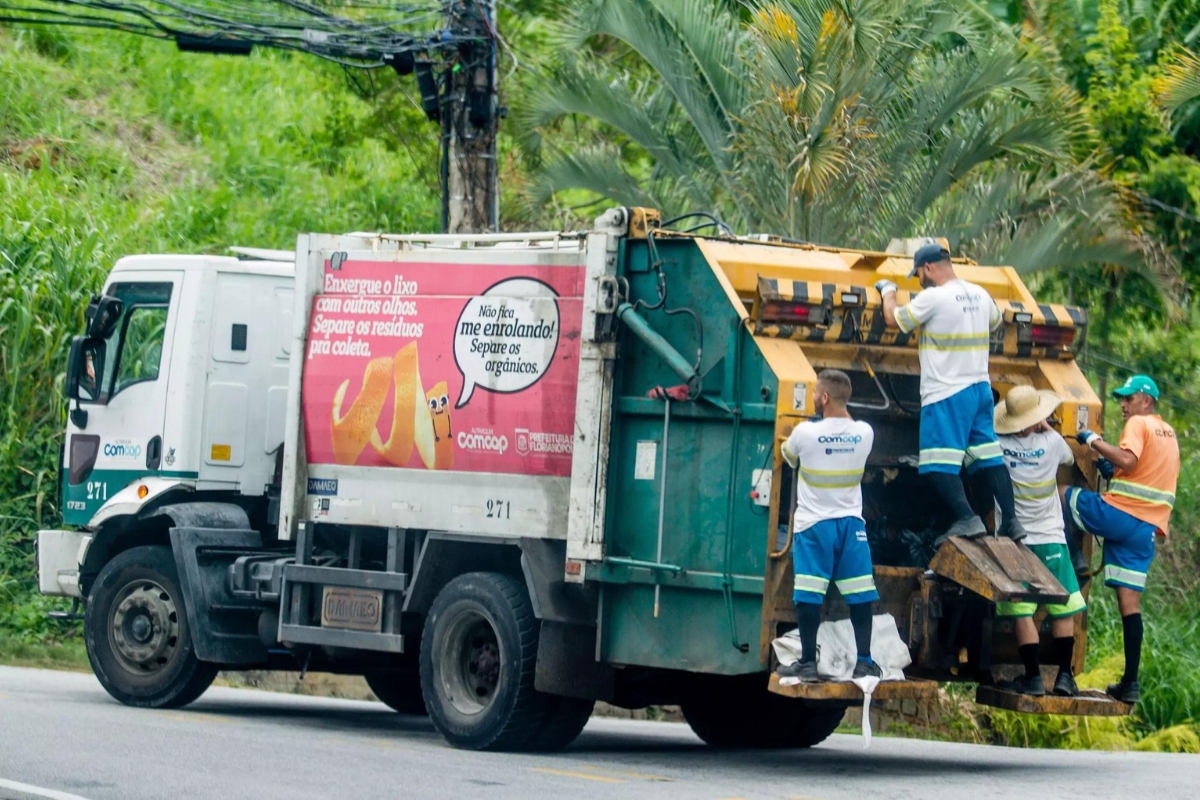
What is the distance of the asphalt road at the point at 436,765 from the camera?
7.88 meters

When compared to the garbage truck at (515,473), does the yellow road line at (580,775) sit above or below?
below

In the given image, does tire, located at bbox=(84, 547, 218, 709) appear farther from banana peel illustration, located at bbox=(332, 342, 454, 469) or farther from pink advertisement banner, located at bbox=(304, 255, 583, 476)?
banana peel illustration, located at bbox=(332, 342, 454, 469)

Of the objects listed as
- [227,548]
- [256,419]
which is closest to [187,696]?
[227,548]

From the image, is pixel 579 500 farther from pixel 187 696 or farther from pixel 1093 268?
pixel 1093 268

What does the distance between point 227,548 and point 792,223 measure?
4.85m

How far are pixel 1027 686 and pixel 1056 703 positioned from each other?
0.16m

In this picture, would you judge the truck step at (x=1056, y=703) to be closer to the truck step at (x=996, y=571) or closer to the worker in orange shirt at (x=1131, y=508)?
the worker in orange shirt at (x=1131, y=508)

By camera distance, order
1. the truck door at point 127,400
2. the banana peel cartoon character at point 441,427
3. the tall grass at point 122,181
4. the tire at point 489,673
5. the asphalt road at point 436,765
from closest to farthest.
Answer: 1. the asphalt road at point 436,765
2. the tire at point 489,673
3. the banana peel cartoon character at point 441,427
4. the truck door at point 127,400
5. the tall grass at point 122,181

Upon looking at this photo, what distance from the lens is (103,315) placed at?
37.1 ft

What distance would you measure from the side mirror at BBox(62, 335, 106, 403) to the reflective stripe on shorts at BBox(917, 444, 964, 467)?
5.41 metres

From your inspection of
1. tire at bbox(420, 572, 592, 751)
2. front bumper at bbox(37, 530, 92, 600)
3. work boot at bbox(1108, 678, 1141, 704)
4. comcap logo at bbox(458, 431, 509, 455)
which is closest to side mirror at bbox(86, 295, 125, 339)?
front bumper at bbox(37, 530, 92, 600)

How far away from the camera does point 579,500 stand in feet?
29.1

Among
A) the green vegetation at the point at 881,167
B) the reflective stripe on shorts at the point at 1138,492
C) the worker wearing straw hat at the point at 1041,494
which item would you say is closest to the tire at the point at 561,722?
the worker wearing straw hat at the point at 1041,494

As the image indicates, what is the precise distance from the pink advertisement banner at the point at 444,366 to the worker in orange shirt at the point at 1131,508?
266cm
